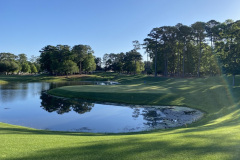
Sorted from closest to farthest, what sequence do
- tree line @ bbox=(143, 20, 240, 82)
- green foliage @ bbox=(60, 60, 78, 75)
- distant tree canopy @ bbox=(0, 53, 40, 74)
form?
tree line @ bbox=(143, 20, 240, 82) → green foliage @ bbox=(60, 60, 78, 75) → distant tree canopy @ bbox=(0, 53, 40, 74)

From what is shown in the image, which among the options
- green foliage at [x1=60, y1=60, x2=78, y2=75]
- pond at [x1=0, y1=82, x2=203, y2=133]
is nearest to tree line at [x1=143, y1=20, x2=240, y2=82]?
pond at [x1=0, y1=82, x2=203, y2=133]

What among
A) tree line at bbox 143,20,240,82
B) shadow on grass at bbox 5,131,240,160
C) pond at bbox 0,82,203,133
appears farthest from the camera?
tree line at bbox 143,20,240,82

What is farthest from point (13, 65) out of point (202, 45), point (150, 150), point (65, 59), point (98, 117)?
point (150, 150)

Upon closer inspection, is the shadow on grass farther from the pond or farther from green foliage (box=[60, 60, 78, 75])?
green foliage (box=[60, 60, 78, 75])

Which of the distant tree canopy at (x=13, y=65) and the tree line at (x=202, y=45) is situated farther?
the distant tree canopy at (x=13, y=65)

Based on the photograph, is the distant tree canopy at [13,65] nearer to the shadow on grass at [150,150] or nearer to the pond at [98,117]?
the pond at [98,117]

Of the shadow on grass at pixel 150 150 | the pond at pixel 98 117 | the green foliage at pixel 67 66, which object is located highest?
the green foliage at pixel 67 66

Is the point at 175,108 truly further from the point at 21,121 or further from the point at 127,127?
the point at 21,121

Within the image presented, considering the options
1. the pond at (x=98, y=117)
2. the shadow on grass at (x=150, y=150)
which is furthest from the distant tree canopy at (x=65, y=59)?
the shadow on grass at (x=150, y=150)

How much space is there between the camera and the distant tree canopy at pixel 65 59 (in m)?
107

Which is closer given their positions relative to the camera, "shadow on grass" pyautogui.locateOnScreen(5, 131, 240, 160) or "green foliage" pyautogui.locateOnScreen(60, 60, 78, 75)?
"shadow on grass" pyautogui.locateOnScreen(5, 131, 240, 160)

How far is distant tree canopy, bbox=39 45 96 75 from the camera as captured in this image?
10749cm

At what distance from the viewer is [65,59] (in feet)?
364

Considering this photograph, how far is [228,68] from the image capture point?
37031 mm
